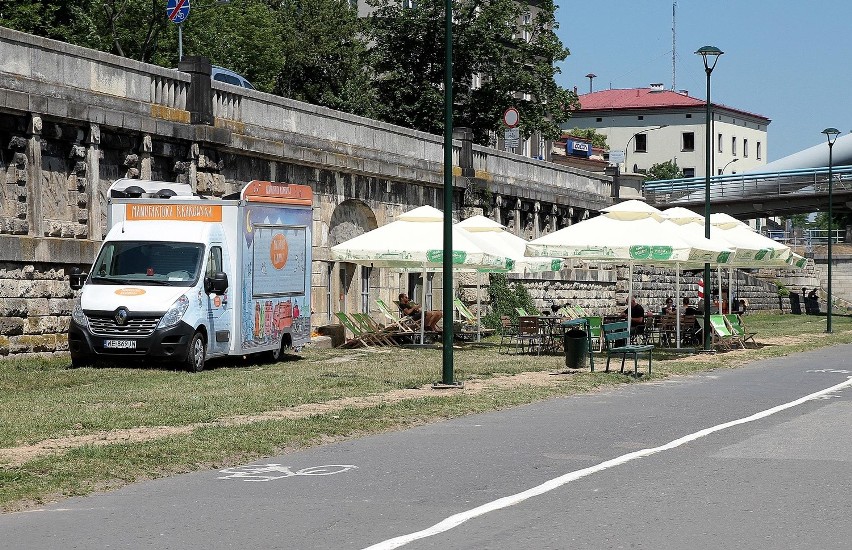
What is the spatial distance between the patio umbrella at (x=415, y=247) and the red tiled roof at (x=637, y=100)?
103172 mm

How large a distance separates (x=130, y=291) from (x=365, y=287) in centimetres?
1366

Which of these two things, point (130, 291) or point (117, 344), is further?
point (130, 291)

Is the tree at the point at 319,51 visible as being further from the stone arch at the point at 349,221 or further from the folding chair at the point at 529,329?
the folding chair at the point at 529,329

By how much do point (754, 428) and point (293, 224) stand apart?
457 inches

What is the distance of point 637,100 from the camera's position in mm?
134875

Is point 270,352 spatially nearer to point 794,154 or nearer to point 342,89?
point 342,89

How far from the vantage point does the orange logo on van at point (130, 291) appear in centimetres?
2181

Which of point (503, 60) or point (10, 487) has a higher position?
point (503, 60)

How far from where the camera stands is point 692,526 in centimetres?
922

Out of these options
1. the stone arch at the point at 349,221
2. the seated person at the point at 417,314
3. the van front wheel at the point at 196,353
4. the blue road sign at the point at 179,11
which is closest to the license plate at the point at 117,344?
the van front wheel at the point at 196,353

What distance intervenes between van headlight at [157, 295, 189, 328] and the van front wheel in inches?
16.3

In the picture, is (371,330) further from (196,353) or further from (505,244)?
(196,353)

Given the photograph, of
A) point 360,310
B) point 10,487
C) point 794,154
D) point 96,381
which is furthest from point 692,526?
point 794,154

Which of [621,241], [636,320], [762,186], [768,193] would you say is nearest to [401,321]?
[636,320]
